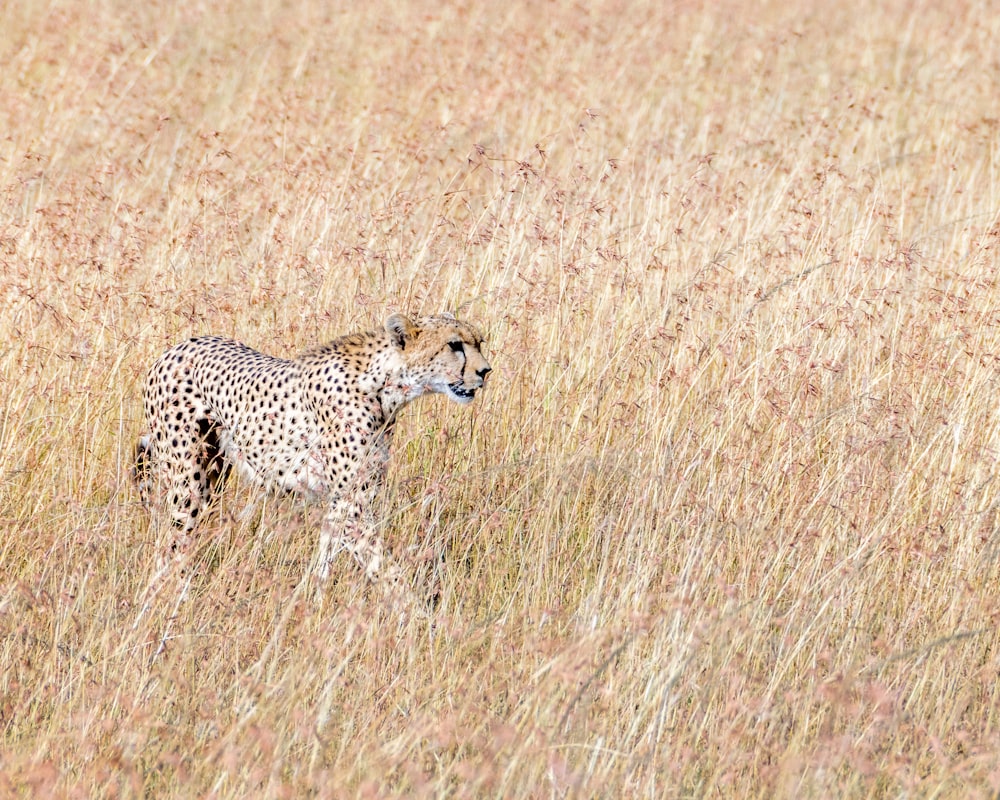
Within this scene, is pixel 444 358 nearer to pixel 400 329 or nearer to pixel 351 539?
pixel 400 329

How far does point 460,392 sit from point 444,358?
0.36 feet

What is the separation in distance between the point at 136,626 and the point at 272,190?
124 inches

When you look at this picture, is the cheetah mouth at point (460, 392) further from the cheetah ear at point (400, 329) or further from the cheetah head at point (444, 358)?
the cheetah ear at point (400, 329)

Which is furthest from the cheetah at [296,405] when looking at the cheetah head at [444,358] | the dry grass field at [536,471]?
the dry grass field at [536,471]

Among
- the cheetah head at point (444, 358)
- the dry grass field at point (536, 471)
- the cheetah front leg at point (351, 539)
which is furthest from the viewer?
the cheetah head at point (444, 358)

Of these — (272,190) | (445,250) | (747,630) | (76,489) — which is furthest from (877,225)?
(76,489)

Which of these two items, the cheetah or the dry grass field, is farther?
the cheetah

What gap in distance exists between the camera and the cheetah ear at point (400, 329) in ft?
12.9

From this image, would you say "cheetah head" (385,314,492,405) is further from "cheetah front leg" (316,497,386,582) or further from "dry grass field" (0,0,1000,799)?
"cheetah front leg" (316,497,386,582)

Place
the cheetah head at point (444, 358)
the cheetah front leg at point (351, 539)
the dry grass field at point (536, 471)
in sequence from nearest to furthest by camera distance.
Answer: the dry grass field at point (536, 471), the cheetah front leg at point (351, 539), the cheetah head at point (444, 358)

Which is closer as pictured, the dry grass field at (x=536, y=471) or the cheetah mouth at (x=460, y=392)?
the dry grass field at (x=536, y=471)

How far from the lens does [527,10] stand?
9.78m

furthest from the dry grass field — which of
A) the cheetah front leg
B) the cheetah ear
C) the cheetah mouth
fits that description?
the cheetah ear

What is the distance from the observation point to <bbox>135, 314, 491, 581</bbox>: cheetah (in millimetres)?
3933
